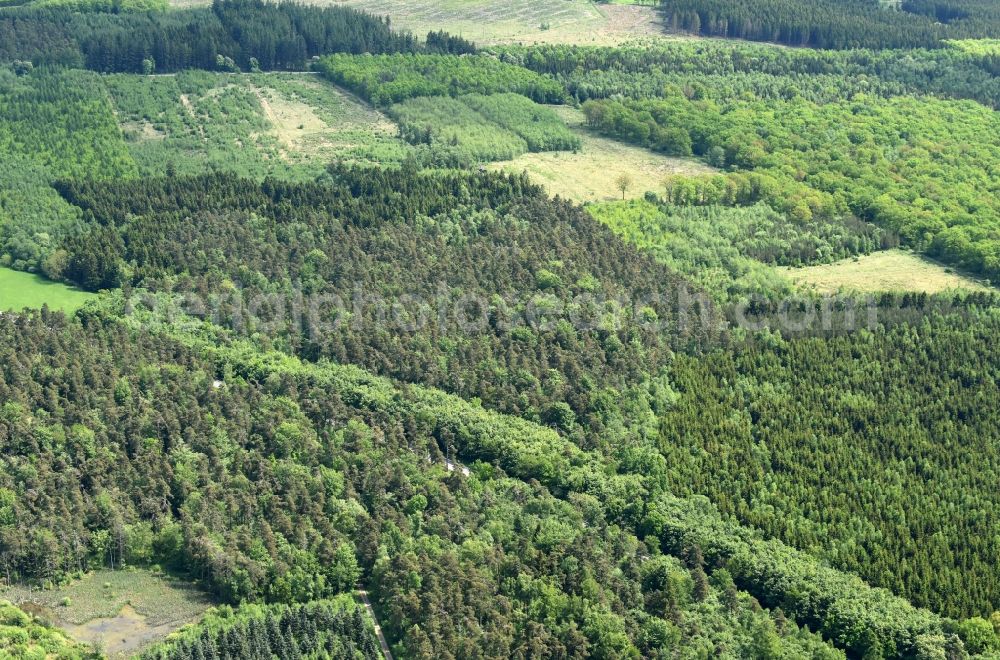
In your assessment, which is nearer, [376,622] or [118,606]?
[118,606]

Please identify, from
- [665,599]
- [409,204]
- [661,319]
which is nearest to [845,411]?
[661,319]

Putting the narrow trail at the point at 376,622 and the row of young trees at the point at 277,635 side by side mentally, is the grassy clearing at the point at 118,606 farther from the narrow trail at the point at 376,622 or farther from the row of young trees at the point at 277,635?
the narrow trail at the point at 376,622

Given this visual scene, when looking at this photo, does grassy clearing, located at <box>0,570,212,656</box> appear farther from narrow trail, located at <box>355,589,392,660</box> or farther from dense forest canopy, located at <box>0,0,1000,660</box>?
narrow trail, located at <box>355,589,392,660</box>

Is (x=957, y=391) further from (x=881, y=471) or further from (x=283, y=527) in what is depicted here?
(x=283, y=527)

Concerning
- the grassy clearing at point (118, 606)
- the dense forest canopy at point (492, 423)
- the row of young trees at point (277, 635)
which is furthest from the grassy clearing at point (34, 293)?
the row of young trees at point (277, 635)

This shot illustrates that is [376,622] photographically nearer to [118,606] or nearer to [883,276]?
[118,606]

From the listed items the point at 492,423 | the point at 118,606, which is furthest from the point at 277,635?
the point at 492,423
